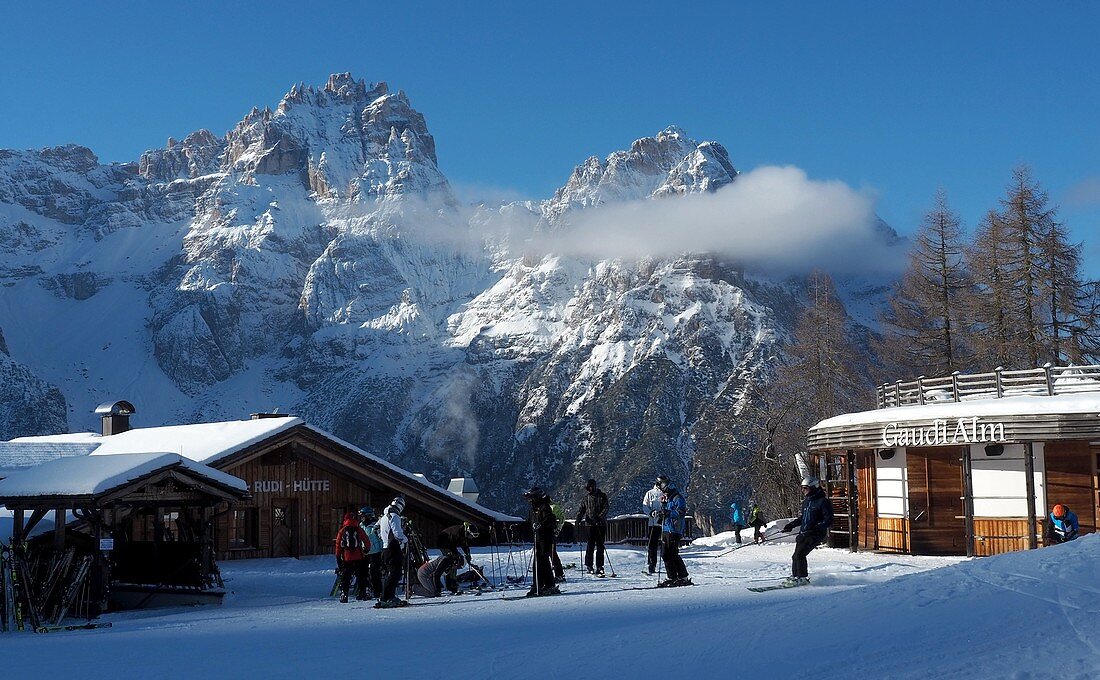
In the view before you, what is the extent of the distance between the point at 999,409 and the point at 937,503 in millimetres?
3135

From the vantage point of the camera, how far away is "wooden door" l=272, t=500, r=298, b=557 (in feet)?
99.6

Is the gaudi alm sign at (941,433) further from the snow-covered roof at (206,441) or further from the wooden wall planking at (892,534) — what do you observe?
the snow-covered roof at (206,441)

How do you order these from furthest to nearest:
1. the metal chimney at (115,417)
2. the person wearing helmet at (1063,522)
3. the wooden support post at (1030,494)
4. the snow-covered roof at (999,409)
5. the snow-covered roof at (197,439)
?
1. the metal chimney at (115,417)
2. the snow-covered roof at (197,439)
3. the wooden support post at (1030,494)
4. the snow-covered roof at (999,409)
5. the person wearing helmet at (1063,522)

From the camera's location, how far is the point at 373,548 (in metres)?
17.9

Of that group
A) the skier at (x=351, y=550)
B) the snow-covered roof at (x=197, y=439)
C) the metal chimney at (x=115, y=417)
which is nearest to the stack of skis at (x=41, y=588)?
the skier at (x=351, y=550)

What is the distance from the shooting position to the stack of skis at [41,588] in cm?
1600

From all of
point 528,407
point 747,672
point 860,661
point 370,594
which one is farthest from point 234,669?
point 528,407

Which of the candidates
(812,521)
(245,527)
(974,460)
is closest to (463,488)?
(245,527)

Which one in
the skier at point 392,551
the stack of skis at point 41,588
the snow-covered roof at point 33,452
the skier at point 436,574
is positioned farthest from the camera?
the snow-covered roof at point 33,452

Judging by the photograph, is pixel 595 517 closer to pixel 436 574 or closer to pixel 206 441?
pixel 436 574

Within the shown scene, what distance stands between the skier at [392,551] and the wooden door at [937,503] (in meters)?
14.9

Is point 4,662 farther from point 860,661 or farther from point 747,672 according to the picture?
point 860,661

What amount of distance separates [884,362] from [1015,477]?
85.8 ft

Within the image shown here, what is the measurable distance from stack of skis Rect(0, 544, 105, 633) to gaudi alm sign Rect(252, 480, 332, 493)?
11.5 metres
